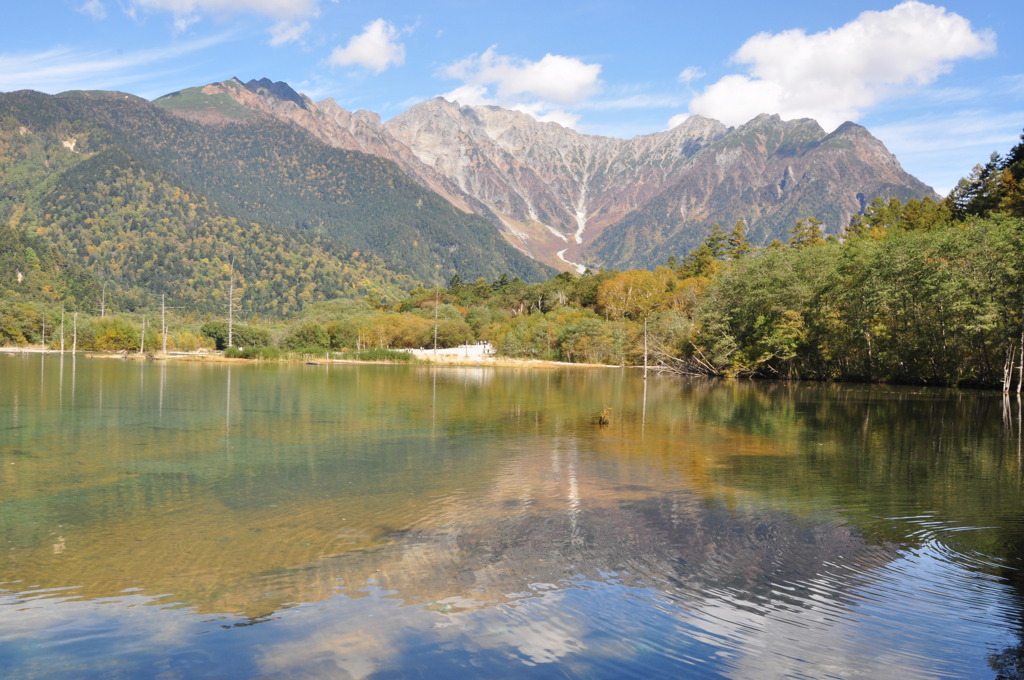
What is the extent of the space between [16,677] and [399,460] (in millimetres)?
13879

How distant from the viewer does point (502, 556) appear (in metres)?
11.9

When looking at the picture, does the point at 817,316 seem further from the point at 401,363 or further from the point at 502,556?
the point at 401,363

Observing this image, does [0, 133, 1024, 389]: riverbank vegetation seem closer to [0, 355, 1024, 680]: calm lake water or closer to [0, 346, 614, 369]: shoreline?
[0, 346, 614, 369]: shoreline

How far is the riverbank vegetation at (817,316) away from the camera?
176 ft

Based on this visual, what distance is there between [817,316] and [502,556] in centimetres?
6209

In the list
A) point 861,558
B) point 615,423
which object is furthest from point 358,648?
point 615,423

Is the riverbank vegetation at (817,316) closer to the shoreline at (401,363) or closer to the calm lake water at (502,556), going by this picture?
the shoreline at (401,363)

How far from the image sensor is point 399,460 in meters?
21.1

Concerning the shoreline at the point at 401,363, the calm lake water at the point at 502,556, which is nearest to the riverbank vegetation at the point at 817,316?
the shoreline at the point at 401,363

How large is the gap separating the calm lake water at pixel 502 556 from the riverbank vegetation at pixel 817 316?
32299 millimetres

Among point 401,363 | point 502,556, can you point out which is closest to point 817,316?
point 502,556

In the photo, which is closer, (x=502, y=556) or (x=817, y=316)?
(x=502, y=556)

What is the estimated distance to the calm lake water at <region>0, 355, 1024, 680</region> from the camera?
806cm

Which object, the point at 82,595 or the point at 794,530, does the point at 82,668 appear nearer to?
the point at 82,595
